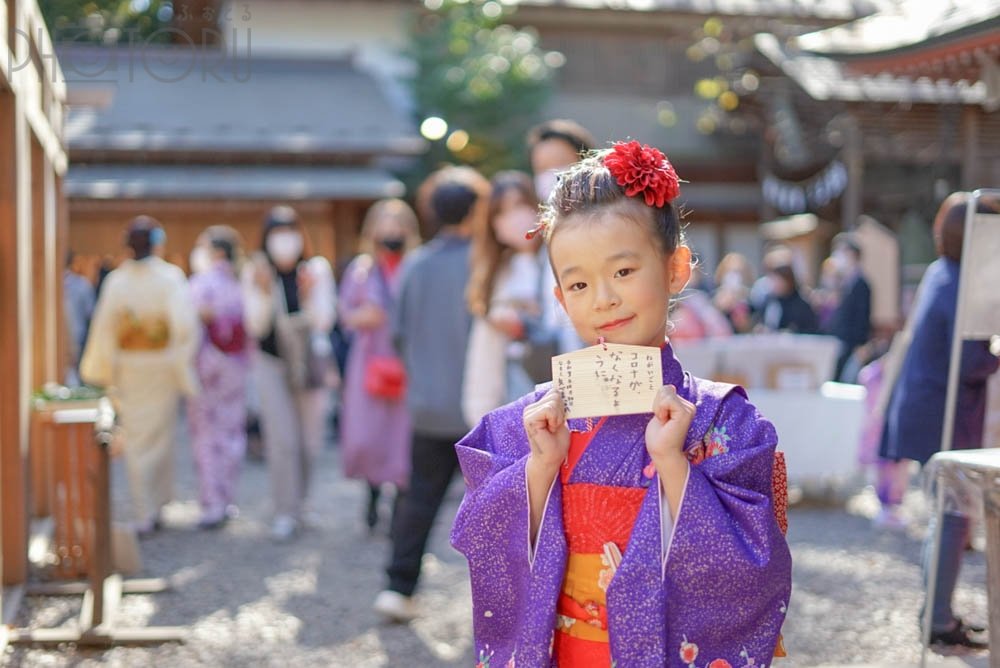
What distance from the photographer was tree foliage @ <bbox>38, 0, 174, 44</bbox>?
6.29m

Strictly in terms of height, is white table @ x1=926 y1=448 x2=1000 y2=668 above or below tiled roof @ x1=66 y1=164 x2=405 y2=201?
below

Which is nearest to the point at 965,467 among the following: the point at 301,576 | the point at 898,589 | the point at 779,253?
the point at 898,589

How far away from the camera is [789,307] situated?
9922 millimetres

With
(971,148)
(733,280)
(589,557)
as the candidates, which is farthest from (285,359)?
(971,148)

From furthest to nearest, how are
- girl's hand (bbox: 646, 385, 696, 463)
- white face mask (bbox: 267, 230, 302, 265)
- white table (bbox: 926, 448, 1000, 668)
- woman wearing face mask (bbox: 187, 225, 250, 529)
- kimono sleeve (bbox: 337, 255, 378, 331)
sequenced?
woman wearing face mask (bbox: 187, 225, 250, 529)
white face mask (bbox: 267, 230, 302, 265)
kimono sleeve (bbox: 337, 255, 378, 331)
white table (bbox: 926, 448, 1000, 668)
girl's hand (bbox: 646, 385, 696, 463)

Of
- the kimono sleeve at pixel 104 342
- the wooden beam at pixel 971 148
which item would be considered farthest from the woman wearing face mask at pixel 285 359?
the wooden beam at pixel 971 148

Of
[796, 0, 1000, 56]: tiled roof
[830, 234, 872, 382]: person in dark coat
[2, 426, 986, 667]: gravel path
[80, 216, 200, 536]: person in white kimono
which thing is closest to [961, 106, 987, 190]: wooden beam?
[830, 234, 872, 382]: person in dark coat

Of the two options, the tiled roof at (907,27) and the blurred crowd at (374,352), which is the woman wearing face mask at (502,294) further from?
the tiled roof at (907,27)

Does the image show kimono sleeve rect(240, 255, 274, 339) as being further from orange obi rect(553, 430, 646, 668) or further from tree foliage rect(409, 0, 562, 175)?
tree foliage rect(409, 0, 562, 175)

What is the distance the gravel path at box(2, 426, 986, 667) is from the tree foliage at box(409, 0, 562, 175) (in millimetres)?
11524

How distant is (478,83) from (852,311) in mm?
9528

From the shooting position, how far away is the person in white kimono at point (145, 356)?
7441 mm

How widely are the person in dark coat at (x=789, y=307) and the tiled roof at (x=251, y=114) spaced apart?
28.0ft

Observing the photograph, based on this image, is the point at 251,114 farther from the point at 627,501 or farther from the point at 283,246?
the point at 627,501
